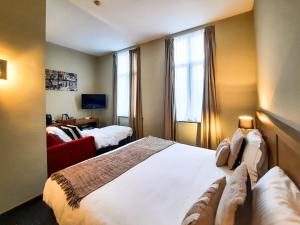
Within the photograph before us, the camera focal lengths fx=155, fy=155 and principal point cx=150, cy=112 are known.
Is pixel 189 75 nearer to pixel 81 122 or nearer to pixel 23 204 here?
pixel 81 122

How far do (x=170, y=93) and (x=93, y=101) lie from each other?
270cm

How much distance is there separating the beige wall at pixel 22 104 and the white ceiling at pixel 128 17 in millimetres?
886

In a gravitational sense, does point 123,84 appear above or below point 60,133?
above

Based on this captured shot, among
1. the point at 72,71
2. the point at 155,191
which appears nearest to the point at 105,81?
the point at 72,71

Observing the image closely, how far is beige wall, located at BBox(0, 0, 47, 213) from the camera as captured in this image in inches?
71.5

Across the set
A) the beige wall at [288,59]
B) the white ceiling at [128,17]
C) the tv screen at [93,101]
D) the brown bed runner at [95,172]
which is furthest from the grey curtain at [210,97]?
the tv screen at [93,101]

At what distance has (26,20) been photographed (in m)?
1.97

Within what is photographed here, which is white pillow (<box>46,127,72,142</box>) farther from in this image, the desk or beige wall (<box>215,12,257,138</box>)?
beige wall (<box>215,12,257,138</box>)

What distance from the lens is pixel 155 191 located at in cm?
130

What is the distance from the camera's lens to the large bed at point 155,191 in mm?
973

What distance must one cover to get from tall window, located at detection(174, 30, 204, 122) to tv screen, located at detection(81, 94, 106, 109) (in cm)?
265

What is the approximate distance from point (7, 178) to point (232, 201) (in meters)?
2.40

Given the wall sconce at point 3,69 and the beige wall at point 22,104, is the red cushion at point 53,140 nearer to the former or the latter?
the beige wall at point 22,104

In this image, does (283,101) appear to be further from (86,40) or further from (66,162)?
(86,40)
